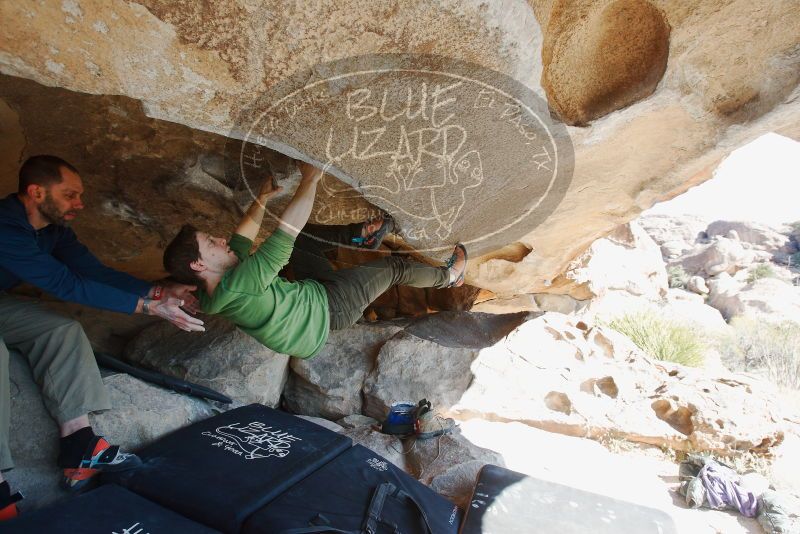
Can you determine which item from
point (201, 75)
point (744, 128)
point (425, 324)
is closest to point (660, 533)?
point (744, 128)

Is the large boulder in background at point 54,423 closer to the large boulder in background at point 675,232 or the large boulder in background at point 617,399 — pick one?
the large boulder in background at point 617,399

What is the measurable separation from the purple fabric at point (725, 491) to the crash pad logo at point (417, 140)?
214 cm

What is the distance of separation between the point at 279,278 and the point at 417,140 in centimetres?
95

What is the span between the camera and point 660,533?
2197 millimetres

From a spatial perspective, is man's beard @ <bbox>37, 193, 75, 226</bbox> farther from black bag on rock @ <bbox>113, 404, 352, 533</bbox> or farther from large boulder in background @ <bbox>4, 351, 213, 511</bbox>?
black bag on rock @ <bbox>113, 404, 352, 533</bbox>

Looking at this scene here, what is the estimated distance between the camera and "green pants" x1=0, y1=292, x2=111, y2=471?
200 centimetres

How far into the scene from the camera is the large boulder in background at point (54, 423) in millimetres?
1871

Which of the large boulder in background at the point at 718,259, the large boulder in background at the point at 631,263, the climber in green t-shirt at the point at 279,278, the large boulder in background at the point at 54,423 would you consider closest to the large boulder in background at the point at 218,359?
the large boulder in background at the point at 54,423

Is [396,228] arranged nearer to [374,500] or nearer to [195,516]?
[374,500]

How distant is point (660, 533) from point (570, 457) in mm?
1126

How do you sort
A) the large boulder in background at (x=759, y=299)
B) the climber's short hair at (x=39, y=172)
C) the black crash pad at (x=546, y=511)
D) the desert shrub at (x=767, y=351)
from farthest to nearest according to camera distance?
the large boulder in background at (x=759, y=299) → the desert shrub at (x=767, y=351) → the black crash pad at (x=546, y=511) → the climber's short hair at (x=39, y=172)

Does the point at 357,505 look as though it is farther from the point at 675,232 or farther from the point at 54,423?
the point at 675,232

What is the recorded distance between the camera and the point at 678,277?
16.3 m

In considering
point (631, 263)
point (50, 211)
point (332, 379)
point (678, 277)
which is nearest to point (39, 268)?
point (50, 211)
